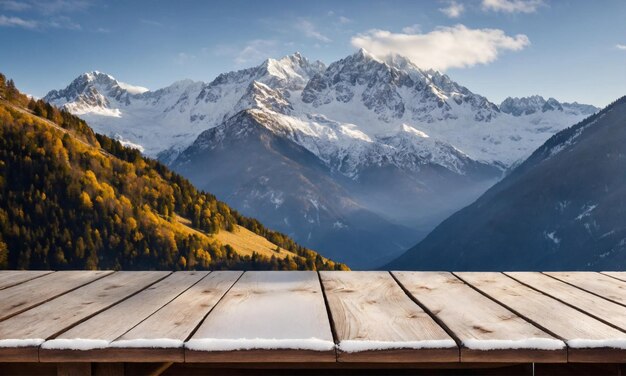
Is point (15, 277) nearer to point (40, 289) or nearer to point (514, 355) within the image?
point (40, 289)

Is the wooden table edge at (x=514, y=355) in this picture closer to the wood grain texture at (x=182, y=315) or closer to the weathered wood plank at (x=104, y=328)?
the wood grain texture at (x=182, y=315)

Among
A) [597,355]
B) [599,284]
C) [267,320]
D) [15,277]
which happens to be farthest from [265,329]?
[599,284]

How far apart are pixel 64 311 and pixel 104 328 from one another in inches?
29.4

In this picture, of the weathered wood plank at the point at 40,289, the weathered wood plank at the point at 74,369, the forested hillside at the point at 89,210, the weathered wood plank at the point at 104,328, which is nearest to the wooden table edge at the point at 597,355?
the weathered wood plank at the point at 104,328

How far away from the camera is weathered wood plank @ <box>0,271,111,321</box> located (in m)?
4.88

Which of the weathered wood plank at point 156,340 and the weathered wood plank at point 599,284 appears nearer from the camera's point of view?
the weathered wood plank at point 156,340

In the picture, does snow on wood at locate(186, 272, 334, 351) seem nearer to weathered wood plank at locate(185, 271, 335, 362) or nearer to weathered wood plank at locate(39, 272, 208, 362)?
weathered wood plank at locate(185, 271, 335, 362)

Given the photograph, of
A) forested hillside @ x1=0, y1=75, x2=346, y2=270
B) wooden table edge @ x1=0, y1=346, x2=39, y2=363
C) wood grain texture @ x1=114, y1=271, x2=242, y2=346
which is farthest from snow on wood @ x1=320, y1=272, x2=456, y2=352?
forested hillside @ x1=0, y1=75, x2=346, y2=270

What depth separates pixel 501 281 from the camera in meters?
6.17

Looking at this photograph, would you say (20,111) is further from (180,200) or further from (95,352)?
(95,352)

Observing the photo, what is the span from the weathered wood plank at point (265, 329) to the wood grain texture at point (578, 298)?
7.27 feet

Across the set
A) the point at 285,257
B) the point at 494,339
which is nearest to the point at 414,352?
the point at 494,339

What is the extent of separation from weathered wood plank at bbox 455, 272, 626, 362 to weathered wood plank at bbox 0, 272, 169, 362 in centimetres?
355

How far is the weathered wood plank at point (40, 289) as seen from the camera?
16.0 feet
